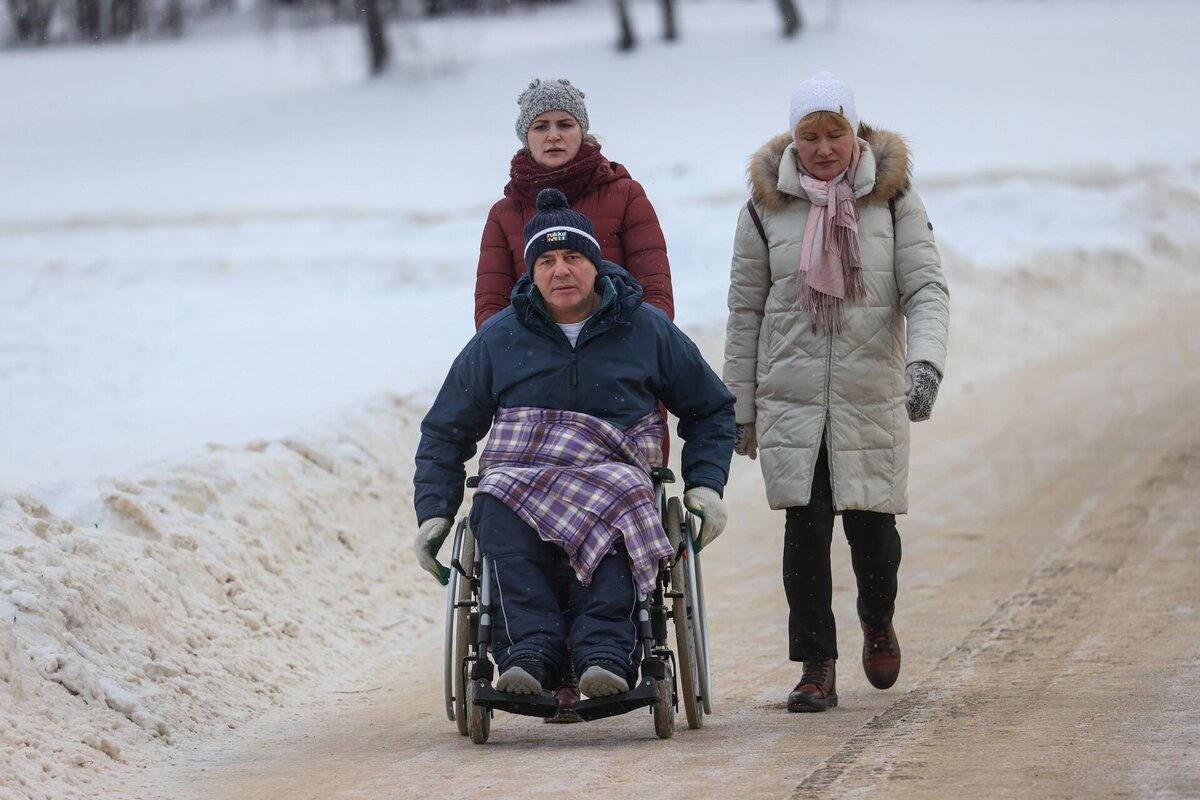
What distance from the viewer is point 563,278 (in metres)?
5.36

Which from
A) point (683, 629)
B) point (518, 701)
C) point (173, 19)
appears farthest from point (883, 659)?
point (173, 19)

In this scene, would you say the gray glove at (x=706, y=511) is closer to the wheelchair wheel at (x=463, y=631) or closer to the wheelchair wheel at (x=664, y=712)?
the wheelchair wheel at (x=664, y=712)

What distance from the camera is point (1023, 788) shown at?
13.9ft

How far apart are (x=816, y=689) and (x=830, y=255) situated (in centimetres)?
145

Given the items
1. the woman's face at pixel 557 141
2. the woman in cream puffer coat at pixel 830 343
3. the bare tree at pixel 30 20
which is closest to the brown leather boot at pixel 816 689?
the woman in cream puffer coat at pixel 830 343

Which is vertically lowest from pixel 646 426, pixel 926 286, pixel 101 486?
pixel 101 486

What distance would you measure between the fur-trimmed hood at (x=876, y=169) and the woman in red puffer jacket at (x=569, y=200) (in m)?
0.42

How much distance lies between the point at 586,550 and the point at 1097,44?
137ft

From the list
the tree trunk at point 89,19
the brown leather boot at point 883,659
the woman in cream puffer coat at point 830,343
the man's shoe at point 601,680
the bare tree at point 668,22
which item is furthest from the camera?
the tree trunk at point 89,19

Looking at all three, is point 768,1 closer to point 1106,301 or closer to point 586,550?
point 1106,301

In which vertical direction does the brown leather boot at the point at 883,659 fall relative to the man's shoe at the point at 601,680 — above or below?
below

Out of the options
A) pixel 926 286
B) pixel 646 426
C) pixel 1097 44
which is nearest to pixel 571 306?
pixel 646 426

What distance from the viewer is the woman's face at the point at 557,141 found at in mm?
6090

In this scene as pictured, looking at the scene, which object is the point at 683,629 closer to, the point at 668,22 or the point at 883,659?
the point at 883,659
